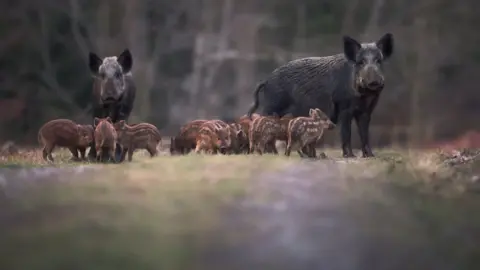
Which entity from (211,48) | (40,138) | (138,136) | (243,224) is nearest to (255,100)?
(211,48)

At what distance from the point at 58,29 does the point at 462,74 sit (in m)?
1.69

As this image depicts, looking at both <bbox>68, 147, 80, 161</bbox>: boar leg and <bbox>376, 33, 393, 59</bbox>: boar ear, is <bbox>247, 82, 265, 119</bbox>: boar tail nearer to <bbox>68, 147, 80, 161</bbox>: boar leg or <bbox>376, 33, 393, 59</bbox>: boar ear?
<bbox>376, 33, 393, 59</bbox>: boar ear

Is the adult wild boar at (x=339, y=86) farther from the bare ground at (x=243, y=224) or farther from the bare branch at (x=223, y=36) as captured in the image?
the bare ground at (x=243, y=224)

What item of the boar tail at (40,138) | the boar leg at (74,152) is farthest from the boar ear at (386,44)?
the boar tail at (40,138)

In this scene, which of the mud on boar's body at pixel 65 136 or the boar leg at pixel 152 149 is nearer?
the boar leg at pixel 152 149

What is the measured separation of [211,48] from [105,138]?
3.13 ft

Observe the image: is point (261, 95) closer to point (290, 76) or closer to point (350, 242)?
point (290, 76)

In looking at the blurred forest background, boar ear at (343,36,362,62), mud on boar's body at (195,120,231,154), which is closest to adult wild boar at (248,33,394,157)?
boar ear at (343,36,362,62)

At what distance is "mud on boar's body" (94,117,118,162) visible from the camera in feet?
6.38

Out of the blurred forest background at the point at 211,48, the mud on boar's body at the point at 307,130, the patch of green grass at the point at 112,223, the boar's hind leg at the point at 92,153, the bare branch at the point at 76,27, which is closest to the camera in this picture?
the patch of green grass at the point at 112,223

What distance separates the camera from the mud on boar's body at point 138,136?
6.77 feet

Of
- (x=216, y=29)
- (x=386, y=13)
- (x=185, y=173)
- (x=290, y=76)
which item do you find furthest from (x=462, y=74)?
(x=185, y=173)

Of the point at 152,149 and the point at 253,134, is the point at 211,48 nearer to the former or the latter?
the point at 253,134

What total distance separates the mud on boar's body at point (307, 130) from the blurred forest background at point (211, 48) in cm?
35
